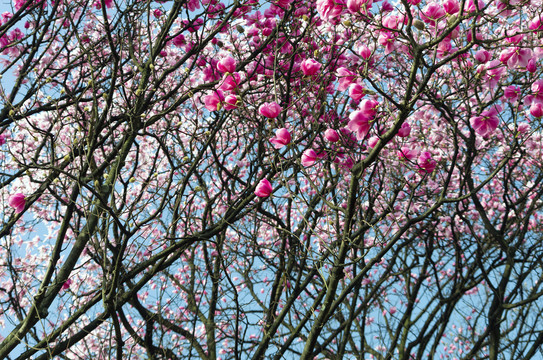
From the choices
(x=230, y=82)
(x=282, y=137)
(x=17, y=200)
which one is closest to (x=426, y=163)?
(x=282, y=137)

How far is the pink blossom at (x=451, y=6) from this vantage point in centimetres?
252

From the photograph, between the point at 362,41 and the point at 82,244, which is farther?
the point at 362,41

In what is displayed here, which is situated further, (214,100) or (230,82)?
(214,100)

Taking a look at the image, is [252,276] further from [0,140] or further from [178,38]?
[0,140]

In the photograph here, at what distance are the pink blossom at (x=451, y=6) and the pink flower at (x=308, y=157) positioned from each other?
1042 mm

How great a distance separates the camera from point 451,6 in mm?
2523

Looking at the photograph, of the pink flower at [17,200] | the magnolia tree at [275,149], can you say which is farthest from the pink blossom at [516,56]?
the pink flower at [17,200]

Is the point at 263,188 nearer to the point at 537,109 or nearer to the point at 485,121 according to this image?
the point at 485,121

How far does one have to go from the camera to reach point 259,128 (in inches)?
159

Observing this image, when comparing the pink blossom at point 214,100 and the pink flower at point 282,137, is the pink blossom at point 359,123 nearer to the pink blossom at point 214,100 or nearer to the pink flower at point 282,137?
the pink flower at point 282,137

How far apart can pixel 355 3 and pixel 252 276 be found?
11.9 ft

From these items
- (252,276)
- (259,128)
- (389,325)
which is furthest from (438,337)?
(259,128)

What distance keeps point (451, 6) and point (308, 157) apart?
111cm

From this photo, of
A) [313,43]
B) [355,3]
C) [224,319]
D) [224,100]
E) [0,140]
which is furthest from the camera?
[0,140]
